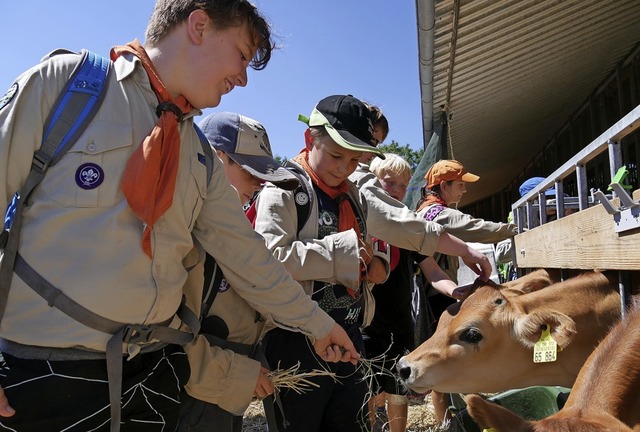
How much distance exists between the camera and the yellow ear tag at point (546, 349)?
3.25 meters

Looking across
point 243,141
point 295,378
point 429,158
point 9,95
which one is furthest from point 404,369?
point 429,158

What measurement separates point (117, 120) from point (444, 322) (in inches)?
108

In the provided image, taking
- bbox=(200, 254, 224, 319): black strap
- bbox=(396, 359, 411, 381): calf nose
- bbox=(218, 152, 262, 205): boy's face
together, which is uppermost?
bbox=(218, 152, 262, 205): boy's face

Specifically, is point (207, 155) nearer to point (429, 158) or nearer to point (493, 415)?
point (493, 415)

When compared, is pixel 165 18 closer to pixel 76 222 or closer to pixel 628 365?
pixel 76 222

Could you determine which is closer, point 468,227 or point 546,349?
point 546,349

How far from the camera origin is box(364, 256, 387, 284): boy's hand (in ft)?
9.25

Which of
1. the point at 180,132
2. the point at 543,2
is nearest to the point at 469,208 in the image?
the point at 543,2

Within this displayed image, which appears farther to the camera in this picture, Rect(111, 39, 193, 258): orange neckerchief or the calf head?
the calf head

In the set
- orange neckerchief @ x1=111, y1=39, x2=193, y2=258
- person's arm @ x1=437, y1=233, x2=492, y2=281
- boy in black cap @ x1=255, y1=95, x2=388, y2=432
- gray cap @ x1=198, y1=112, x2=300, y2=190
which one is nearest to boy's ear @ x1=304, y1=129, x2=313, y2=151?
boy in black cap @ x1=255, y1=95, x2=388, y2=432

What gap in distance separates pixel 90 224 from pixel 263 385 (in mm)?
938

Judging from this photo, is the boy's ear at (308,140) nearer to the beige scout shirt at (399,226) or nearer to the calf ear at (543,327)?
the beige scout shirt at (399,226)

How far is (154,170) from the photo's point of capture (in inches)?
62.2

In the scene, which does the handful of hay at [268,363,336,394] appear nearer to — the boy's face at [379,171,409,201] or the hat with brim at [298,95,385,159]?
the hat with brim at [298,95,385,159]
